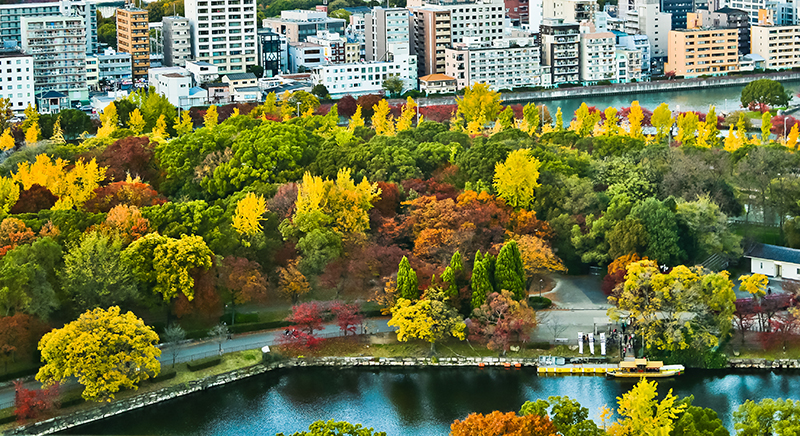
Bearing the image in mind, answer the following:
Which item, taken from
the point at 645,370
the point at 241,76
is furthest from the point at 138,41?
the point at 645,370

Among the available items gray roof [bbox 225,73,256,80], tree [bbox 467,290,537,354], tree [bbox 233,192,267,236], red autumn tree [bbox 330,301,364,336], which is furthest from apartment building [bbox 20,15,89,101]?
tree [bbox 467,290,537,354]

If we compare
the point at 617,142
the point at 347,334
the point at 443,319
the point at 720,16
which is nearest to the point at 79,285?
the point at 347,334

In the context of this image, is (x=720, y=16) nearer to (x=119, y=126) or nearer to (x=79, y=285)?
(x=119, y=126)

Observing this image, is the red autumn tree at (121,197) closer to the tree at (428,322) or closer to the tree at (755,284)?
the tree at (428,322)

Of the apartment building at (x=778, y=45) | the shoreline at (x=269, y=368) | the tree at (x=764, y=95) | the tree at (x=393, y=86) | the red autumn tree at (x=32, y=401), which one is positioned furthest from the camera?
the apartment building at (x=778, y=45)

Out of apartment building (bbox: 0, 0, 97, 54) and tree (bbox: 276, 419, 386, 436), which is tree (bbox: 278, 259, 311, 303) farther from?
apartment building (bbox: 0, 0, 97, 54)

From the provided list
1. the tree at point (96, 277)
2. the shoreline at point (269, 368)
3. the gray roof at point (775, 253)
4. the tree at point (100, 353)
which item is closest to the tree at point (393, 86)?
the gray roof at point (775, 253)
